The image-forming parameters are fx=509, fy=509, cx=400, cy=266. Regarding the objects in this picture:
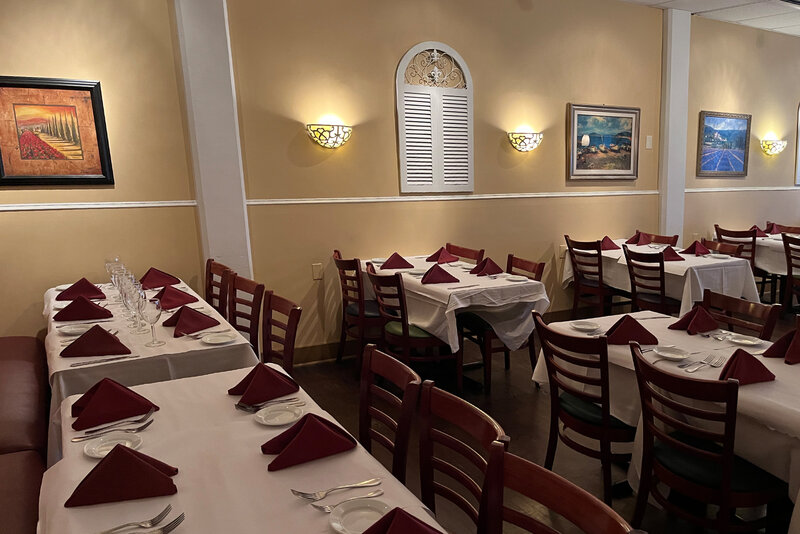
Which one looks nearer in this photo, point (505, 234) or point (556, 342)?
point (556, 342)

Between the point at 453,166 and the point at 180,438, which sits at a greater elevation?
the point at 453,166

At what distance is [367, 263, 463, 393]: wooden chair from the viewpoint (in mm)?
3369

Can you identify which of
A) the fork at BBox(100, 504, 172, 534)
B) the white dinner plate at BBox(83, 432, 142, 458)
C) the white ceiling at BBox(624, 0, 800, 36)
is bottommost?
the fork at BBox(100, 504, 172, 534)

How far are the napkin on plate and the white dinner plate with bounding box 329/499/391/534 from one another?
287 centimetres

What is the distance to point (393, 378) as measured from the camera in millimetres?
1576

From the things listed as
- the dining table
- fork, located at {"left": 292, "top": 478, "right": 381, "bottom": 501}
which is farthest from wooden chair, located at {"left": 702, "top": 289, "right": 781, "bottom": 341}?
fork, located at {"left": 292, "top": 478, "right": 381, "bottom": 501}

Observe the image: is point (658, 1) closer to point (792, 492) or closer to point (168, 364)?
point (792, 492)

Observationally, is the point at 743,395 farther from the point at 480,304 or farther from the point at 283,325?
the point at 283,325

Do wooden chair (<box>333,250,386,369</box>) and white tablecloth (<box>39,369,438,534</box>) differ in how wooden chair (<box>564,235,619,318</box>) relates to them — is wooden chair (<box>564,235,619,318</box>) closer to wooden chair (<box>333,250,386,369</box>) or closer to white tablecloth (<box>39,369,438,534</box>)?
wooden chair (<box>333,250,386,369</box>)

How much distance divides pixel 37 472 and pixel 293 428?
4.17 ft

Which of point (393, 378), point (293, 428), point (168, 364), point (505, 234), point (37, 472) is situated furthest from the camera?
point (505, 234)

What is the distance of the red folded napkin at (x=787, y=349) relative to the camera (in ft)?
6.48

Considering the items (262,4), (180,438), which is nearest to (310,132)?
(262,4)

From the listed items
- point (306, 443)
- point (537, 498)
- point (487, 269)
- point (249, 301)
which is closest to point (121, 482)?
point (306, 443)
